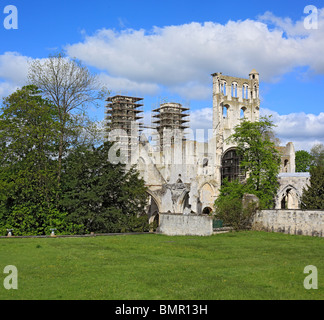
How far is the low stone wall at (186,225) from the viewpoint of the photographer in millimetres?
22859

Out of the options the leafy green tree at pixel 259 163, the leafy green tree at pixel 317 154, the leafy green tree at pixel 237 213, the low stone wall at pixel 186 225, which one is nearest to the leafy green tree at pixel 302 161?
the leafy green tree at pixel 317 154

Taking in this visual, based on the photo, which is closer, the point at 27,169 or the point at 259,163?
the point at 27,169

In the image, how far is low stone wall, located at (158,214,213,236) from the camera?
22859 millimetres

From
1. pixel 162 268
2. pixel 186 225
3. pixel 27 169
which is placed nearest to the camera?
pixel 162 268

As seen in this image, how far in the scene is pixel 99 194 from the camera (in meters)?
24.6

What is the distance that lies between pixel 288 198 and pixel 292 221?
1943 centimetres

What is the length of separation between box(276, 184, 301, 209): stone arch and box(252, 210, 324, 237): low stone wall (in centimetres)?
1313

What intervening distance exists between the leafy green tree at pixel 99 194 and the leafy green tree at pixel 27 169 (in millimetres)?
1005

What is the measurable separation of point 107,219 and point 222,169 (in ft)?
80.1

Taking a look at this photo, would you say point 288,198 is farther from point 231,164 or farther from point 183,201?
point 183,201

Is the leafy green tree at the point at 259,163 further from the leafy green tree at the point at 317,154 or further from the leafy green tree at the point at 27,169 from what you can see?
the leafy green tree at the point at 317,154

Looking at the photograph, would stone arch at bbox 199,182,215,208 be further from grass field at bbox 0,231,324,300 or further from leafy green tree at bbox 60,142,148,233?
grass field at bbox 0,231,324,300

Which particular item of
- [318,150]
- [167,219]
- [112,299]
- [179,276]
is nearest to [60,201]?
[167,219]

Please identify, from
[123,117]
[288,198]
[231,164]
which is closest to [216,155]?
[231,164]
